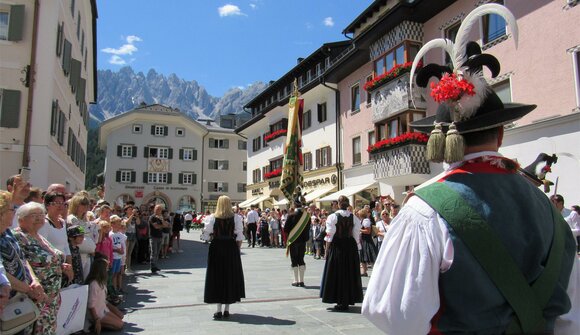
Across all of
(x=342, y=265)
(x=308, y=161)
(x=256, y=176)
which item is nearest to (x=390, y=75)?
(x=308, y=161)

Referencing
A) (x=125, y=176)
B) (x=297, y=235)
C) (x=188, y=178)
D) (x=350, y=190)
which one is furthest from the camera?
(x=188, y=178)

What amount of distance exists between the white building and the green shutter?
3595 centimetres

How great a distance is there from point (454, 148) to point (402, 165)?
17158 mm

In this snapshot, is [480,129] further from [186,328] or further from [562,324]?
[186,328]

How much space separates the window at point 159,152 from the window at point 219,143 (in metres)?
5.33

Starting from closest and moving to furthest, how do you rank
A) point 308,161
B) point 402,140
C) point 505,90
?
point 505,90, point 402,140, point 308,161

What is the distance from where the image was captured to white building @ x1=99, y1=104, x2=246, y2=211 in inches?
1977

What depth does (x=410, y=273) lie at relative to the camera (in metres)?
1.81

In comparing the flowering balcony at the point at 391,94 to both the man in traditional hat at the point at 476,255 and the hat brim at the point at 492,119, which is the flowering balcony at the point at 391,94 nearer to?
the hat brim at the point at 492,119

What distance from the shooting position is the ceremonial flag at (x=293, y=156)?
10383 millimetres

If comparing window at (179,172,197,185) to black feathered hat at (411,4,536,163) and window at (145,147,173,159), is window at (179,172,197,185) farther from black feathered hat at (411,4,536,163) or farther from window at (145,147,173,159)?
black feathered hat at (411,4,536,163)

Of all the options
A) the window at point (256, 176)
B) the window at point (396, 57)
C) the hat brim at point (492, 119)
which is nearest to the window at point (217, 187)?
the window at point (256, 176)

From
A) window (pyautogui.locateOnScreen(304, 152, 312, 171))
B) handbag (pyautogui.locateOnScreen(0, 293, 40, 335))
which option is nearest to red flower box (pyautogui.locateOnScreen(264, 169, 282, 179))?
window (pyautogui.locateOnScreen(304, 152, 312, 171))

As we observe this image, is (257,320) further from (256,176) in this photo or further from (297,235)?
(256,176)
